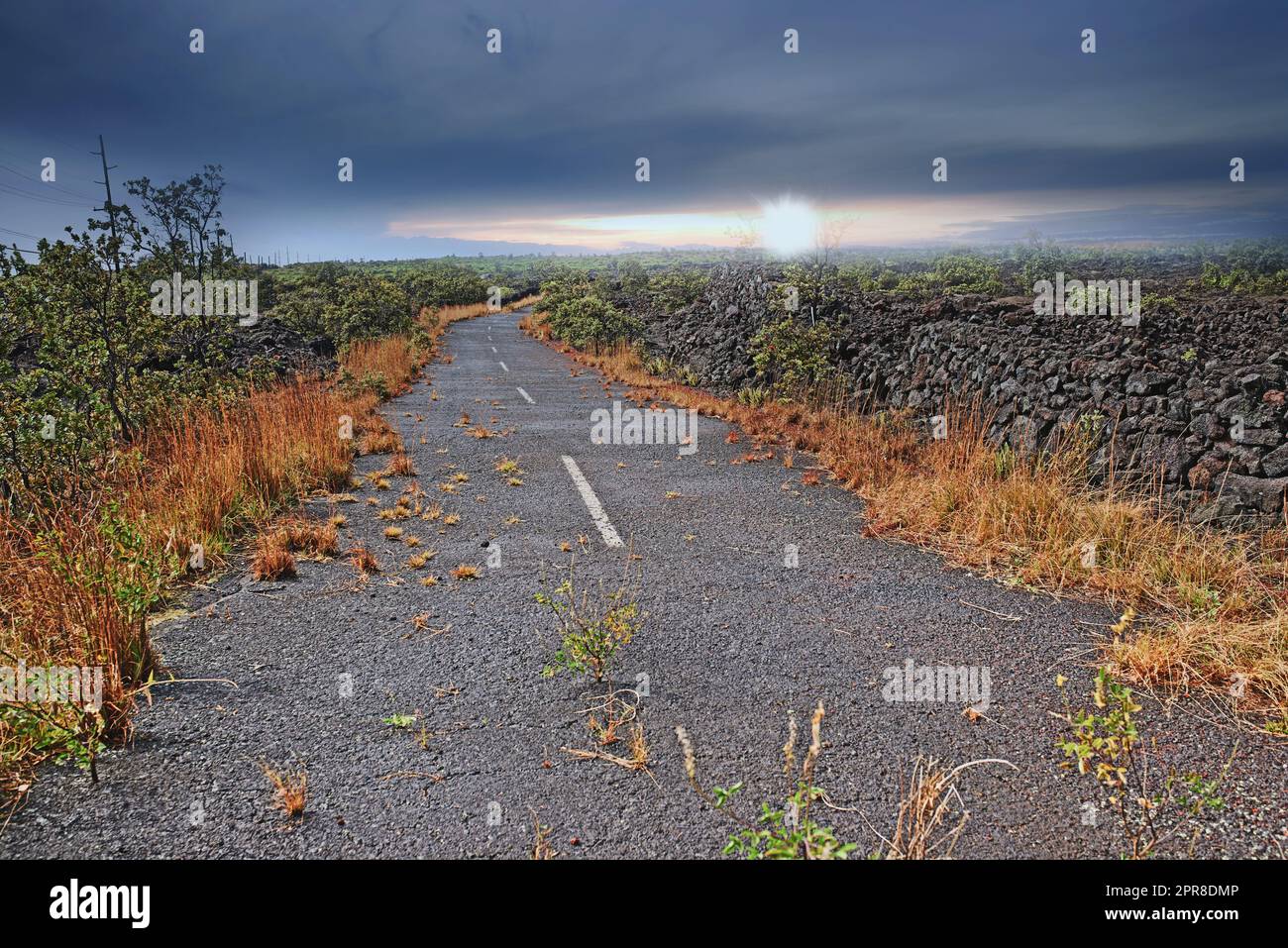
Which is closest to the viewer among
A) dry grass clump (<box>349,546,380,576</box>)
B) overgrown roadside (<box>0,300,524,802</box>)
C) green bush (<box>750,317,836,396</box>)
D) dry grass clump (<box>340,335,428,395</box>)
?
overgrown roadside (<box>0,300,524,802</box>)

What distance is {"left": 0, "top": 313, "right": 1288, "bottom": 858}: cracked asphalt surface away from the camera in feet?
9.57

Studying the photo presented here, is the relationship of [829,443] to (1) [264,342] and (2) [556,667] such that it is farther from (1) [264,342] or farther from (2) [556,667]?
(1) [264,342]

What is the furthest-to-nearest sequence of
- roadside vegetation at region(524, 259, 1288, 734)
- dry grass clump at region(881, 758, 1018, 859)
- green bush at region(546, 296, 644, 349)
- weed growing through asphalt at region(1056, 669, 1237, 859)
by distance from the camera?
green bush at region(546, 296, 644, 349) < roadside vegetation at region(524, 259, 1288, 734) < dry grass clump at region(881, 758, 1018, 859) < weed growing through asphalt at region(1056, 669, 1237, 859)

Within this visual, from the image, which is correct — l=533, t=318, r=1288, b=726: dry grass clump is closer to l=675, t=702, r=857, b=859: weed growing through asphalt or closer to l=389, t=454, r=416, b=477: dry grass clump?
l=675, t=702, r=857, b=859: weed growing through asphalt

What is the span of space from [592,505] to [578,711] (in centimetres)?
435

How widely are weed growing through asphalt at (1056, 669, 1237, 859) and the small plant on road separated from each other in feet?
8.02

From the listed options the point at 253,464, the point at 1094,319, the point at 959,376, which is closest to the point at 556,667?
the point at 253,464

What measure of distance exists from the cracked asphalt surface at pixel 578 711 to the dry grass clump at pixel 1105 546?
1.18 ft

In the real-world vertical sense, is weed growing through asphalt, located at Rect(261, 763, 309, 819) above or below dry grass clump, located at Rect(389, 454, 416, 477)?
below

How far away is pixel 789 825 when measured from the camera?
292cm

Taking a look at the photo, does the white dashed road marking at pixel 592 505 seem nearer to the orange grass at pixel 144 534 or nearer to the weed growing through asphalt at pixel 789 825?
the orange grass at pixel 144 534

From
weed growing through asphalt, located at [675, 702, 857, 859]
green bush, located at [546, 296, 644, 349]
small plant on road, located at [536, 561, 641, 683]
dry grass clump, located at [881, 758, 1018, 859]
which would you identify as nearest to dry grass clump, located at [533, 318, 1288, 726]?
dry grass clump, located at [881, 758, 1018, 859]

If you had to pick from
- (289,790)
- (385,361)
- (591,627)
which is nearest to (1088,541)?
(591,627)

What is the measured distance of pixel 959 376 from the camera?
10.0 metres
